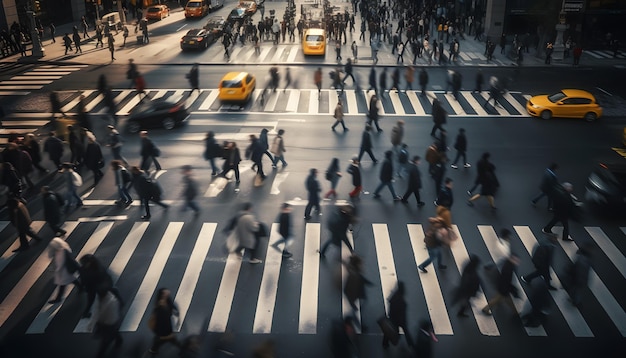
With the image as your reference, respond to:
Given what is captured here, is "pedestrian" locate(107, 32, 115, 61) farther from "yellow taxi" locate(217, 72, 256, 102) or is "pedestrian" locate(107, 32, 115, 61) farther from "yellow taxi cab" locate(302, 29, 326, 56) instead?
"yellow taxi" locate(217, 72, 256, 102)

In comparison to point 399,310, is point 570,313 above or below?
below

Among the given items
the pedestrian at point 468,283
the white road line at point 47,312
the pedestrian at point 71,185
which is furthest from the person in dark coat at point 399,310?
the pedestrian at point 71,185

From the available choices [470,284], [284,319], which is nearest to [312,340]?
[284,319]

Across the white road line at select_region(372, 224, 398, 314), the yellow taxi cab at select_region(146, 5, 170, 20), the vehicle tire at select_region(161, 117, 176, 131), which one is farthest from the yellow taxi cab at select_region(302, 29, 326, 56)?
the white road line at select_region(372, 224, 398, 314)

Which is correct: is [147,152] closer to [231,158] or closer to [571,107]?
[231,158]

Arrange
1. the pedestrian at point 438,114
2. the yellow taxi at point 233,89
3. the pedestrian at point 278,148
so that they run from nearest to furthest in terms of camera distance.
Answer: the pedestrian at point 278,148 < the pedestrian at point 438,114 < the yellow taxi at point 233,89

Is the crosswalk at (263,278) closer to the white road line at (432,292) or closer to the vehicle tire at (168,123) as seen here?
the white road line at (432,292)

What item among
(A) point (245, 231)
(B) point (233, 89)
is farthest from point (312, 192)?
(B) point (233, 89)
